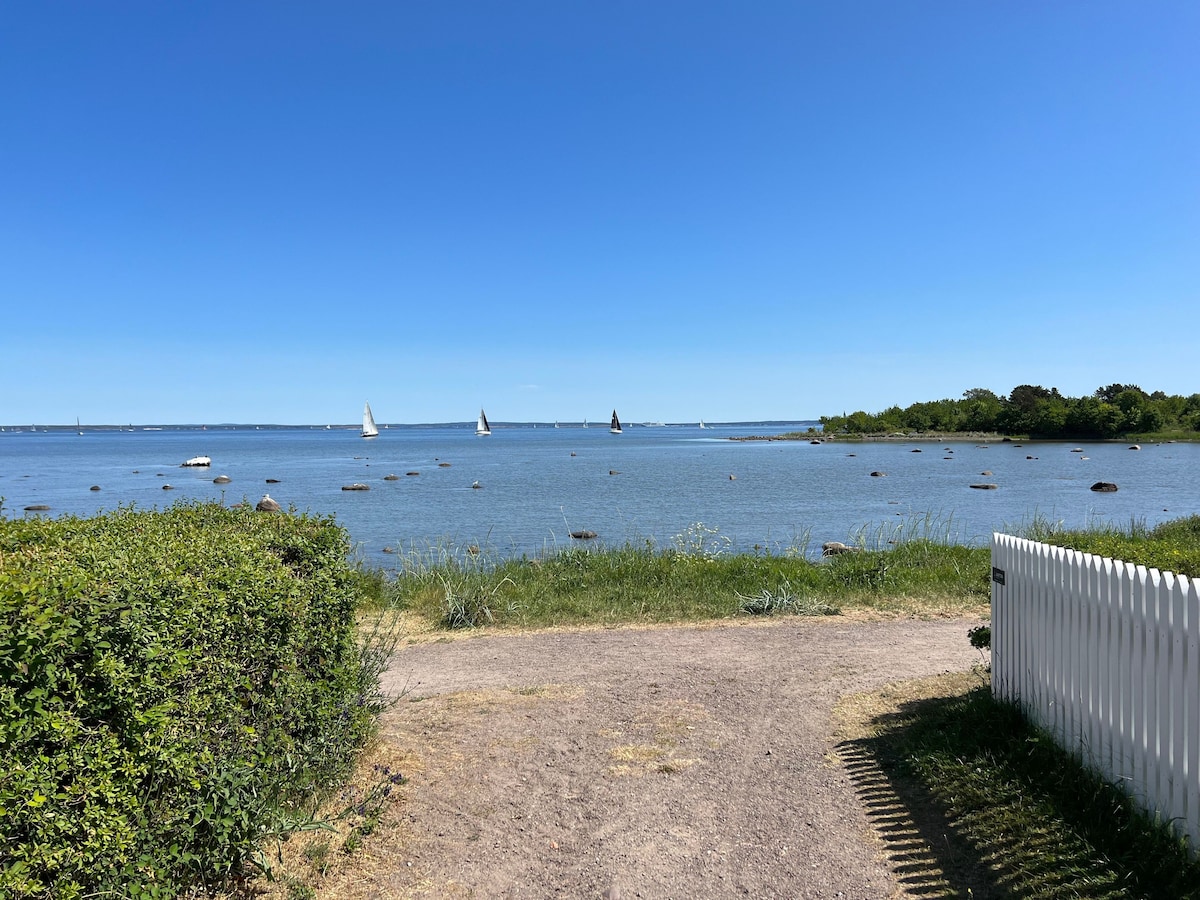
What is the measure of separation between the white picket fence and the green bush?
5.08 m

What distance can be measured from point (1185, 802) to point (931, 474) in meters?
61.4

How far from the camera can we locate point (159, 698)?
356 cm

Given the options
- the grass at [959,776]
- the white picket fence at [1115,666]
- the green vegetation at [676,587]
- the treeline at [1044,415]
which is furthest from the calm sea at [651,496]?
the treeline at [1044,415]

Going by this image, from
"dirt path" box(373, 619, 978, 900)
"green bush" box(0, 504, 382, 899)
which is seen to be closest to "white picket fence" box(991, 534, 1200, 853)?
"dirt path" box(373, 619, 978, 900)

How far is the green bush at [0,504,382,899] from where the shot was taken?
295 cm

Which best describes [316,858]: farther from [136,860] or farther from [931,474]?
[931,474]

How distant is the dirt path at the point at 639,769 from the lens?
4.68 metres

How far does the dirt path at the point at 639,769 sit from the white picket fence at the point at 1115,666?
1606 mm

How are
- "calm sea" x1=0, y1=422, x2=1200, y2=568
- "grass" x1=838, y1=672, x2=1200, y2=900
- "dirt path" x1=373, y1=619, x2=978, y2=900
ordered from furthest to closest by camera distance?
"calm sea" x1=0, y1=422, x2=1200, y2=568, "dirt path" x1=373, y1=619, x2=978, y2=900, "grass" x1=838, y1=672, x2=1200, y2=900

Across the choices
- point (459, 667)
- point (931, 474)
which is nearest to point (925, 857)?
point (459, 667)

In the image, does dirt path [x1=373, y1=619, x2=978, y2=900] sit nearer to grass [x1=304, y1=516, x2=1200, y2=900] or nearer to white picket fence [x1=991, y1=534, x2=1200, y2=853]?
grass [x1=304, y1=516, x2=1200, y2=900]

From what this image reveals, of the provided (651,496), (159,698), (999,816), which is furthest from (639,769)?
(651,496)

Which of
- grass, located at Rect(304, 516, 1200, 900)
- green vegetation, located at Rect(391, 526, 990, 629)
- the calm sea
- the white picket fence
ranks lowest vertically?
the calm sea

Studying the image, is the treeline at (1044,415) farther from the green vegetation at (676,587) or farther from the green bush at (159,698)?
the green bush at (159,698)
